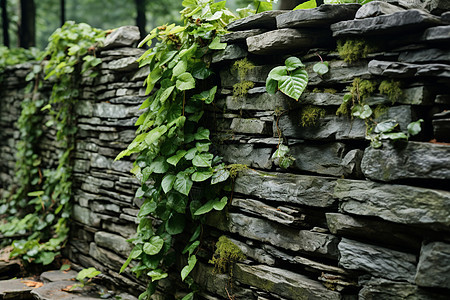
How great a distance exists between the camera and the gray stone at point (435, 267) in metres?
1.64

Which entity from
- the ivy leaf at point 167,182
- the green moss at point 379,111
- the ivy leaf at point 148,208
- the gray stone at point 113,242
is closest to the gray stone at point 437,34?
the green moss at point 379,111

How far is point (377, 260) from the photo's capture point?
6.11ft

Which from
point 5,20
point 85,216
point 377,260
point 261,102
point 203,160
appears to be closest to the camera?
point 377,260

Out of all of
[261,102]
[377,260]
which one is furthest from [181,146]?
[377,260]

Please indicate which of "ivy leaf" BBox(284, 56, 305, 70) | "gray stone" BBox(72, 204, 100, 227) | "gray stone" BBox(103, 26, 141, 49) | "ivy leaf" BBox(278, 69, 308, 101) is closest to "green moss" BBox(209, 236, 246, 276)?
"ivy leaf" BBox(278, 69, 308, 101)

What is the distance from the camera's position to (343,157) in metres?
2.07

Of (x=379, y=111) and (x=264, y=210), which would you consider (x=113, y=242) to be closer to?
(x=264, y=210)

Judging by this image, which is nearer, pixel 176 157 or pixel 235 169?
pixel 235 169

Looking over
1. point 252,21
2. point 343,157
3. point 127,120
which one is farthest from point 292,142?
point 127,120

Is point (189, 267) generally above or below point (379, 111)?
below

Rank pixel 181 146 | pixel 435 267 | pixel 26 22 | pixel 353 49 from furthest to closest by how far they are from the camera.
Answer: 1. pixel 26 22
2. pixel 181 146
3. pixel 353 49
4. pixel 435 267

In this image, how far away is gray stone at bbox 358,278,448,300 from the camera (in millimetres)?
1704

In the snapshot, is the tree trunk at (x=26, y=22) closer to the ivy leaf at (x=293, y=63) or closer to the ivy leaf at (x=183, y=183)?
the ivy leaf at (x=183, y=183)

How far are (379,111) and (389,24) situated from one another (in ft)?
1.30
